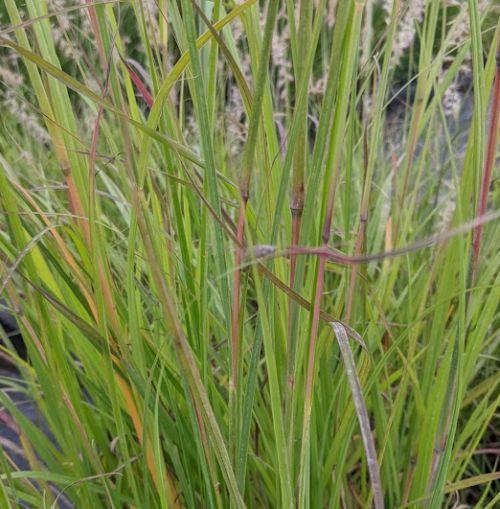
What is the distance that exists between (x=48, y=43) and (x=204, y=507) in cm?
38

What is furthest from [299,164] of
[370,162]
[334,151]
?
[370,162]

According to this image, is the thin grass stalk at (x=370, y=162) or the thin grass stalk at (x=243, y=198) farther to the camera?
the thin grass stalk at (x=370, y=162)

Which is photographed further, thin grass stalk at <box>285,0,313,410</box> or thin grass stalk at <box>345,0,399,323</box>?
thin grass stalk at <box>345,0,399,323</box>

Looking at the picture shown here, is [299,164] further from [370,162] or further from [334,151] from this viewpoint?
[370,162]

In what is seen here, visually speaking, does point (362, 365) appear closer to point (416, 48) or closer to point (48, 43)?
point (48, 43)

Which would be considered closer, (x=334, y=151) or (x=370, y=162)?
(x=334, y=151)

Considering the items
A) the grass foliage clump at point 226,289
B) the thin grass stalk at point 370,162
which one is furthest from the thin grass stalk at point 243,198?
the thin grass stalk at point 370,162

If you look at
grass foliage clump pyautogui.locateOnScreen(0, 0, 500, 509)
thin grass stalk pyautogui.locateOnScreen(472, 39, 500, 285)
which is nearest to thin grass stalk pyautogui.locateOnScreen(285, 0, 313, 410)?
grass foliage clump pyautogui.locateOnScreen(0, 0, 500, 509)

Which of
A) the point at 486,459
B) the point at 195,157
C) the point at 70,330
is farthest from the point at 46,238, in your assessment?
the point at 486,459

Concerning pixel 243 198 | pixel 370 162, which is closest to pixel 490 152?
pixel 370 162

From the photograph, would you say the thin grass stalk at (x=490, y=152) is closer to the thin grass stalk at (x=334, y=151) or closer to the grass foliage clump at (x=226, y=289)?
the grass foliage clump at (x=226, y=289)

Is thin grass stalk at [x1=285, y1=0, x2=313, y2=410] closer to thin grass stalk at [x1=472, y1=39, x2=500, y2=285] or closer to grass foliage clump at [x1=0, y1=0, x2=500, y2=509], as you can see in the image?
grass foliage clump at [x1=0, y1=0, x2=500, y2=509]

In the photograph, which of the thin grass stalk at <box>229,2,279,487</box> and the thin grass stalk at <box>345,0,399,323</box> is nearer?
the thin grass stalk at <box>229,2,279,487</box>

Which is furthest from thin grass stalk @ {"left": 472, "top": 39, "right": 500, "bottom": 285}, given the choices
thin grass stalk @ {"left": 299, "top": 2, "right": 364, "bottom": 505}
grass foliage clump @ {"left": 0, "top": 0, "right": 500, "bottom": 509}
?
thin grass stalk @ {"left": 299, "top": 2, "right": 364, "bottom": 505}
